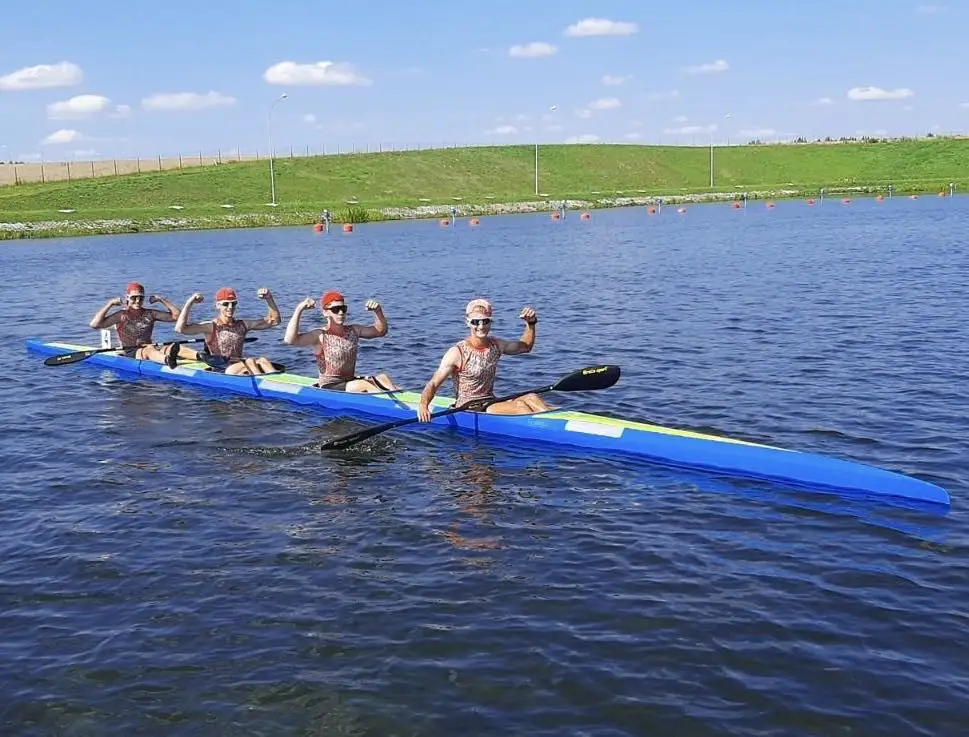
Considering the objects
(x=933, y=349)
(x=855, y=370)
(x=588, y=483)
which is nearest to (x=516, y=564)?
(x=588, y=483)

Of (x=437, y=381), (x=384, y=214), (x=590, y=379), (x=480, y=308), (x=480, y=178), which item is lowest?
(x=590, y=379)

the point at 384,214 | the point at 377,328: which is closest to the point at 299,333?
the point at 377,328

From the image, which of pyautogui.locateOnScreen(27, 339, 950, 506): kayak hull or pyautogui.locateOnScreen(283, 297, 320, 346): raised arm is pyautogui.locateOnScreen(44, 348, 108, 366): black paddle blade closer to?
pyautogui.locateOnScreen(27, 339, 950, 506): kayak hull

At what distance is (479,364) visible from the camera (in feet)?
41.4

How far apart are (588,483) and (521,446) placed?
5.46 ft

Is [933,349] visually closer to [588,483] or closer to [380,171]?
[588,483]

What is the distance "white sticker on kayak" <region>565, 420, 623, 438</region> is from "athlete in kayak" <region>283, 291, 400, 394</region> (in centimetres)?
336

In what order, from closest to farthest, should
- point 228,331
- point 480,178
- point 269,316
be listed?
point 269,316 < point 228,331 < point 480,178

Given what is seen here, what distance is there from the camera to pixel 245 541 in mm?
9531

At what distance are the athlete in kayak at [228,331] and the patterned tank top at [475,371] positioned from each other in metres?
4.48

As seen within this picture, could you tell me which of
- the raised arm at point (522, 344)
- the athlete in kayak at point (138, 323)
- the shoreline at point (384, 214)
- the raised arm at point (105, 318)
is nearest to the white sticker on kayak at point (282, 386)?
the athlete in kayak at point (138, 323)

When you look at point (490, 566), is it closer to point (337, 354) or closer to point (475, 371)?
point (475, 371)

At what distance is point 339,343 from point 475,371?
279cm

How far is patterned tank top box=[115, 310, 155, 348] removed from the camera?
18531 mm
